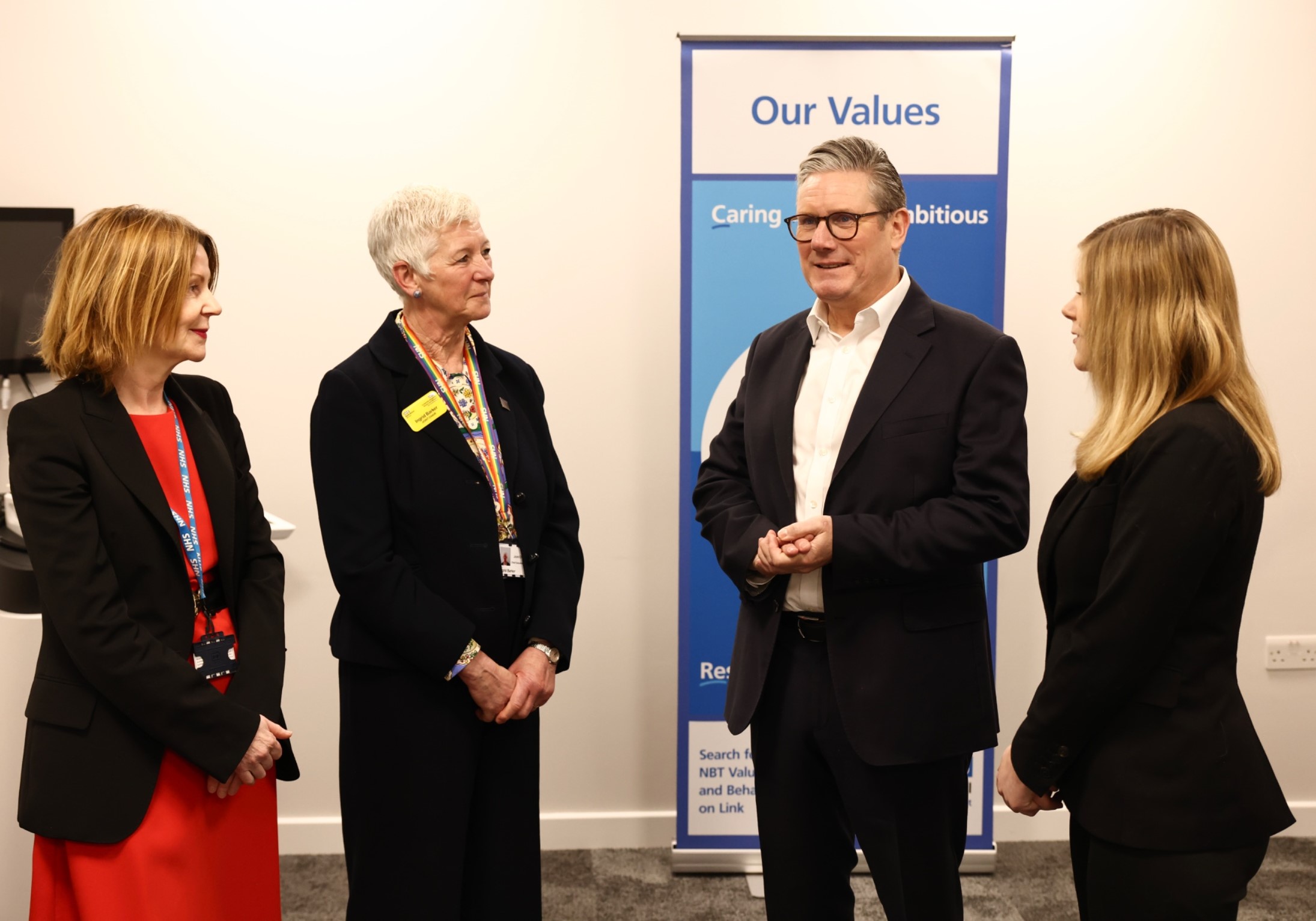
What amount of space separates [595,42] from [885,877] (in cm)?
261

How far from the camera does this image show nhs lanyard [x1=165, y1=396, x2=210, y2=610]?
71.3 inches

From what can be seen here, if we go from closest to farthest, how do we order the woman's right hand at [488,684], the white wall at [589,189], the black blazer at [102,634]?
1. the black blazer at [102,634]
2. the woman's right hand at [488,684]
3. the white wall at [589,189]

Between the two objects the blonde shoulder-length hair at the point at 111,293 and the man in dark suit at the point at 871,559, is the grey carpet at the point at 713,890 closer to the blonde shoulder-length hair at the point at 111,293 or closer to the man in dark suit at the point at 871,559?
the man in dark suit at the point at 871,559

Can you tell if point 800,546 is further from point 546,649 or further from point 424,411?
point 424,411

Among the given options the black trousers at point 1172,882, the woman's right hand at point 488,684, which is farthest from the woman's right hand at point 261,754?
the black trousers at point 1172,882

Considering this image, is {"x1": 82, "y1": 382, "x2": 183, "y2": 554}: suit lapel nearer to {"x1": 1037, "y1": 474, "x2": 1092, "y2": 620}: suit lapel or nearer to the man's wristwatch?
the man's wristwatch

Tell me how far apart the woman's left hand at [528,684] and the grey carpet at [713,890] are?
4.08 ft

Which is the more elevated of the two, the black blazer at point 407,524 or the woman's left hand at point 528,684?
the black blazer at point 407,524

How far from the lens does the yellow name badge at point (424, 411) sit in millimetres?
2041

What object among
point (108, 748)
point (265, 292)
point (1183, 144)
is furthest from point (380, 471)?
point (1183, 144)

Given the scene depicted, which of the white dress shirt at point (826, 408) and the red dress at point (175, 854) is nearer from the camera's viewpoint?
the red dress at point (175, 854)

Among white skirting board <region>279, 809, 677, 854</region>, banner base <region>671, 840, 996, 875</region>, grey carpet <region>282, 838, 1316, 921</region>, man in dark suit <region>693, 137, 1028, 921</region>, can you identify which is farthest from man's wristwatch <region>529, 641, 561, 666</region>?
white skirting board <region>279, 809, 677, 854</region>

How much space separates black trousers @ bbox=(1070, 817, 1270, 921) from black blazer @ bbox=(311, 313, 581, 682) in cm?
108

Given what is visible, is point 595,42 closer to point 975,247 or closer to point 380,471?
point 975,247
